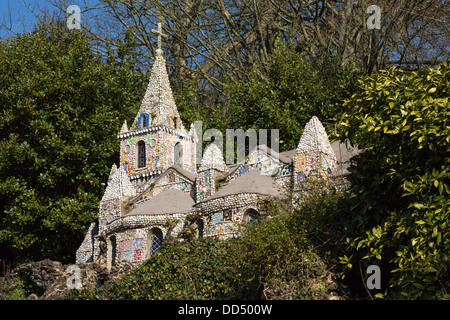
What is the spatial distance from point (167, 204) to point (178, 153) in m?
4.61

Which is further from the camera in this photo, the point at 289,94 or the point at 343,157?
the point at 289,94

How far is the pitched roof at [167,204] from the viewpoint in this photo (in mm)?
25344

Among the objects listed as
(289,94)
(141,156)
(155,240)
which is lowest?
(155,240)

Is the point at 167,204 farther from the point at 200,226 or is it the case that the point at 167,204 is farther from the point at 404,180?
the point at 404,180

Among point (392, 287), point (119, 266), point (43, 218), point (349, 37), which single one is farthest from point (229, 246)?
point (349, 37)

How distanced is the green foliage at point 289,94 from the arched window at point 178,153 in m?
4.07

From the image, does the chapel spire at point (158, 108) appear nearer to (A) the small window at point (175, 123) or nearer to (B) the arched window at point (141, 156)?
(A) the small window at point (175, 123)

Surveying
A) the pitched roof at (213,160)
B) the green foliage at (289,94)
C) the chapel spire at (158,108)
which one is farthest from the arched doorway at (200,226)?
the green foliage at (289,94)

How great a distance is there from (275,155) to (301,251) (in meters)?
6.26

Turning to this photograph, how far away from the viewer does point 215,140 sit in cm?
3444

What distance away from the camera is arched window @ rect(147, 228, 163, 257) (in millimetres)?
25203

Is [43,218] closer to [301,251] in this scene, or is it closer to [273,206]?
[273,206]

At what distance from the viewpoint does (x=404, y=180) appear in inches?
606

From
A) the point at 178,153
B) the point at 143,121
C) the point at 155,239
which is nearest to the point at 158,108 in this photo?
the point at 143,121
